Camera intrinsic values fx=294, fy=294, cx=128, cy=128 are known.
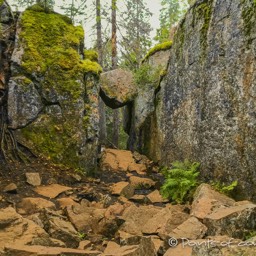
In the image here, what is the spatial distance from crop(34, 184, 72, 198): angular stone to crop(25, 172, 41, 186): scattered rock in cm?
23

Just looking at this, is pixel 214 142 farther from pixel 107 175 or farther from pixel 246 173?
pixel 107 175

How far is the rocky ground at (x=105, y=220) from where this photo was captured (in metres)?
4.56

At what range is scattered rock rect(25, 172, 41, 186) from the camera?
898 centimetres

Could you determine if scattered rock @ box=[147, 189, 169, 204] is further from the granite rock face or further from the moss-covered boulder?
the moss-covered boulder

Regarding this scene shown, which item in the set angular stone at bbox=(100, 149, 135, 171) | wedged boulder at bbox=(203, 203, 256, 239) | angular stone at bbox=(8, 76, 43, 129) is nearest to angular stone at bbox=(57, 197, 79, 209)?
angular stone at bbox=(8, 76, 43, 129)

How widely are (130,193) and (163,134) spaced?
14.8 ft

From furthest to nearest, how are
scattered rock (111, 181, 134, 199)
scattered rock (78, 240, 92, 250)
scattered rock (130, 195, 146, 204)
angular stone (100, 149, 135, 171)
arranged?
angular stone (100, 149, 135, 171)
scattered rock (111, 181, 134, 199)
scattered rock (130, 195, 146, 204)
scattered rock (78, 240, 92, 250)

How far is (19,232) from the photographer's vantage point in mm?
5281

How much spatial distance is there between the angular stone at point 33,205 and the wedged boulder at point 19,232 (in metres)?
1.23

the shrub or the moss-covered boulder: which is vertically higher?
the moss-covered boulder

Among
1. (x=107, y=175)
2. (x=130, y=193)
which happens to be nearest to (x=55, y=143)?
(x=107, y=175)

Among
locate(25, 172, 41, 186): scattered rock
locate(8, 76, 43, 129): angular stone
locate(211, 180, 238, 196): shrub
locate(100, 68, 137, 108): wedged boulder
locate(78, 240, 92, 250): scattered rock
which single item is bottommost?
locate(78, 240, 92, 250): scattered rock

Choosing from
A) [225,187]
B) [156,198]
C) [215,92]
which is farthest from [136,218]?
[215,92]

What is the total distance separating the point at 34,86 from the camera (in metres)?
10.9
